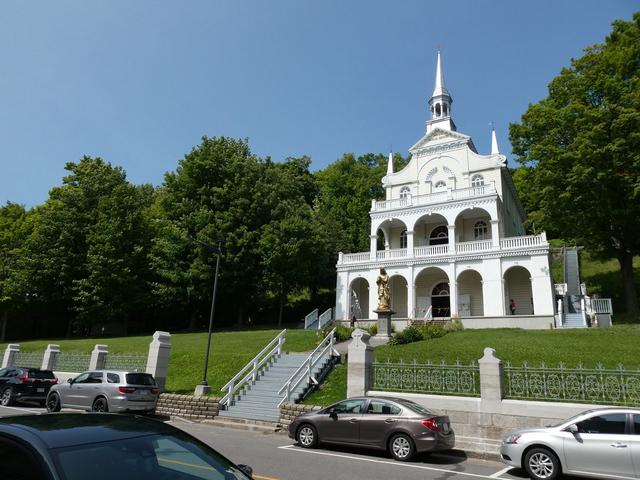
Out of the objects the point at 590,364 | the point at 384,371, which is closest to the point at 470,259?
the point at 590,364

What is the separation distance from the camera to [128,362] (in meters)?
20.2

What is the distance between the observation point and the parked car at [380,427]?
379 inches

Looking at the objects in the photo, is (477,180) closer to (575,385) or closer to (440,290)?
(440,290)

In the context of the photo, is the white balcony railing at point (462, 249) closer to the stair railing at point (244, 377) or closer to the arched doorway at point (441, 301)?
the arched doorway at point (441, 301)

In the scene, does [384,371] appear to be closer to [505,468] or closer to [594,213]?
[505,468]

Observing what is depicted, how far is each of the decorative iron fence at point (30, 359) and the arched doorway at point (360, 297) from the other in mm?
22558

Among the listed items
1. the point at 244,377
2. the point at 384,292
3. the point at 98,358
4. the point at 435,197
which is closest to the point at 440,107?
the point at 435,197

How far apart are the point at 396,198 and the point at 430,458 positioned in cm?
3174

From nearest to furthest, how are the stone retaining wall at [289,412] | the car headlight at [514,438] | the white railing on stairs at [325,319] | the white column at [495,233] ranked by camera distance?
the car headlight at [514,438], the stone retaining wall at [289,412], the white column at [495,233], the white railing on stairs at [325,319]

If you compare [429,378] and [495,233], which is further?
[495,233]

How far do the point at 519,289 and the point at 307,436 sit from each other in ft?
93.1

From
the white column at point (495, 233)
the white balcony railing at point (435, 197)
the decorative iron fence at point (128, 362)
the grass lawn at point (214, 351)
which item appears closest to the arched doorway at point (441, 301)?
the white column at point (495, 233)

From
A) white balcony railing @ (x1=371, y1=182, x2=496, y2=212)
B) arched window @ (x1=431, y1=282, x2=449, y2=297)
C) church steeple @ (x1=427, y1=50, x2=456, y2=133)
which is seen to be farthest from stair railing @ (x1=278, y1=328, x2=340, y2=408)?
church steeple @ (x1=427, y1=50, x2=456, y2=133)

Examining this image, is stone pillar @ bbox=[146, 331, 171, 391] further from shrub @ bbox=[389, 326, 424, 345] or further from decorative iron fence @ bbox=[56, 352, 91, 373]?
shrub @ bbox=[389, 326, 424, 345]
